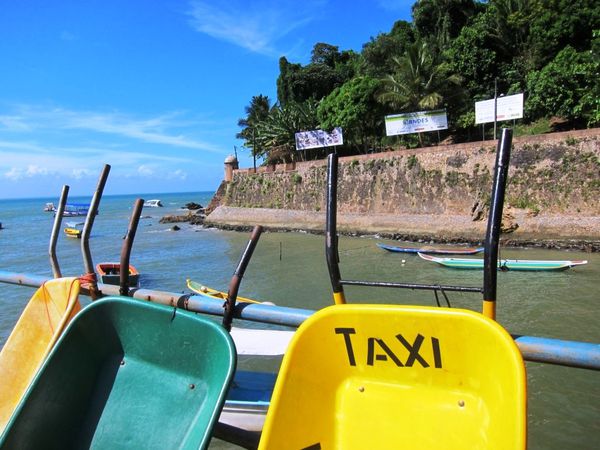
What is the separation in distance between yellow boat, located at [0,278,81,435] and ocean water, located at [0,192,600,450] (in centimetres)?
182

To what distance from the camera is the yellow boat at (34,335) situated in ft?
7.30

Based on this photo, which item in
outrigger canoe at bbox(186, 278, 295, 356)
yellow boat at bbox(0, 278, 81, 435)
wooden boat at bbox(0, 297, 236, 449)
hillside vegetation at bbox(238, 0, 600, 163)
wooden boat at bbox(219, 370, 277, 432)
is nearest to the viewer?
wooden boat at bbox(0, 297, 236, 449)

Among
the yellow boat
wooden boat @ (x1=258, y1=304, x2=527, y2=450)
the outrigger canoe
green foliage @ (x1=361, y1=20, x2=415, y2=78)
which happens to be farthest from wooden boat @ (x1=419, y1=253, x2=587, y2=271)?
green foliage @ (x1=361, y1=20, x2=415, y2=78)

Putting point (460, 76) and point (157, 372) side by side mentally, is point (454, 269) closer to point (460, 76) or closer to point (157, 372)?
point (157, 372)

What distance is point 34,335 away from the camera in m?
2.38

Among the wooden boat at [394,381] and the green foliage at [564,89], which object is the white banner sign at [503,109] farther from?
the wooden boat at [394,381]

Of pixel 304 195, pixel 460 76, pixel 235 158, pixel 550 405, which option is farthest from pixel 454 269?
pixel 235 158

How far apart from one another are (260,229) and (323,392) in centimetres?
102

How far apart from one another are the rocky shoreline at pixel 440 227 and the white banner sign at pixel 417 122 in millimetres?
5049

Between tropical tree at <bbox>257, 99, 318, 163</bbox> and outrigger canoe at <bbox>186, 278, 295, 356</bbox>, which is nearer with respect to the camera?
outrigger canoe at <bbox>186, 278, 295, 356</bbox>

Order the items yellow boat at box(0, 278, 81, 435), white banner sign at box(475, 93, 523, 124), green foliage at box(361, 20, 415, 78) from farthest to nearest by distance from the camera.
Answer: green foliage at box(361, 20, 415, 78)
white banner sign at box(475, 93, 523, 124)
yellow boat at box(0, 278, 81, 435)

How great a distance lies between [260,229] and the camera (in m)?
2.38

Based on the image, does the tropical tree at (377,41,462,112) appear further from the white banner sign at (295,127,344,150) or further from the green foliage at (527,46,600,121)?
the green foliage at (527,46,600,121)

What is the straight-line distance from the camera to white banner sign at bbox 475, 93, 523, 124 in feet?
71.6
